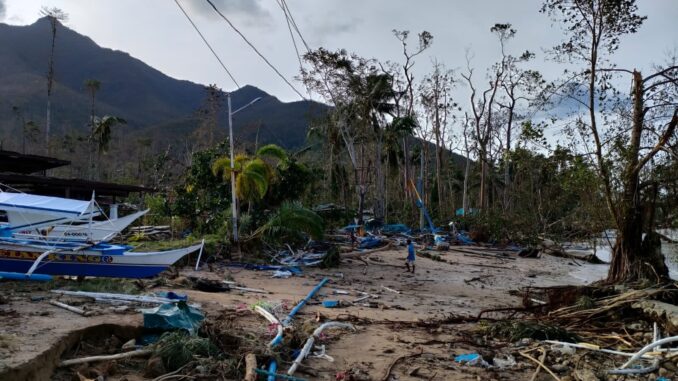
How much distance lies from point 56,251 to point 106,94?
144937 millimetres

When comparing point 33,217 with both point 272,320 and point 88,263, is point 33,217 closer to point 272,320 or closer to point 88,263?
point 88,263

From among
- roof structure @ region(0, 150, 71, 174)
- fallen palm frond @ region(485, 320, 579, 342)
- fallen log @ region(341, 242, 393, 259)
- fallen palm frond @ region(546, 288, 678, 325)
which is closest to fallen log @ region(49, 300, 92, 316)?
fallen palm frond @ region(485, 320, 579, 342)

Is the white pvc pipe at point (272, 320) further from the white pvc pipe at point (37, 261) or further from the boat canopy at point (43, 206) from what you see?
the boat canopy at point (43, 206)

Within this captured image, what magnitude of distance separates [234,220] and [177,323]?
11.6m

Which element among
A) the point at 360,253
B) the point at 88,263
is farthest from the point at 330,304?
the point at 360,253

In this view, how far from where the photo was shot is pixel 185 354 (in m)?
6.22

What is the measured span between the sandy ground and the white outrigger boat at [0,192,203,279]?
2.92ft

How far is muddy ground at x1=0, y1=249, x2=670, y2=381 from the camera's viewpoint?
6.20m

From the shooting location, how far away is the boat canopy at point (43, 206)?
36.6 ft

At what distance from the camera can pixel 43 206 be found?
11.3 metres

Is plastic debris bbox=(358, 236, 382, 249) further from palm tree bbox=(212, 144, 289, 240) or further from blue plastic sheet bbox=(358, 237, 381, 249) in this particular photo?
palm tree bbox=(212, 144, 289, 240)

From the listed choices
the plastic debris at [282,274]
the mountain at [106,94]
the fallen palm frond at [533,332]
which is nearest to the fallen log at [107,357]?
the fallen palm frond at [533,332]

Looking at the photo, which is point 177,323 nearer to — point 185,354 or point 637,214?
point 185,354

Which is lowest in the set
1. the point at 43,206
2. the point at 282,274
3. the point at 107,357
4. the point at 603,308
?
the point at 282,274
